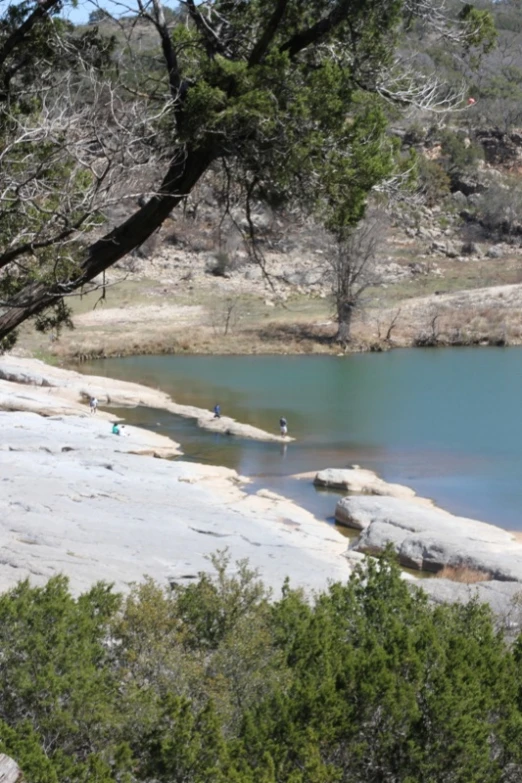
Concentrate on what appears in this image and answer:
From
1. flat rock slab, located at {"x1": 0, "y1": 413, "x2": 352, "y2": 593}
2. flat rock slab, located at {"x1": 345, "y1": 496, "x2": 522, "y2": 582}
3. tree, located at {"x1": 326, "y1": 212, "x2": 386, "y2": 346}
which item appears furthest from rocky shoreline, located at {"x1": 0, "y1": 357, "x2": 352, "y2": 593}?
tree, located at {"x1": 326, "y1": 212, "x2": 386, "y2": 346}

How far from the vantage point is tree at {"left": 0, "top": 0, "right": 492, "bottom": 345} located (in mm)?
8156

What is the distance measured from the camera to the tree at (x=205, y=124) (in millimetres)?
8156

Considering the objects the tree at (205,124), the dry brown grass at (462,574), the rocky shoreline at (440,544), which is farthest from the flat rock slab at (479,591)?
the tree at (205,124)

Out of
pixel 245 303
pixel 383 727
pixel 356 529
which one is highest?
pixel 245 303

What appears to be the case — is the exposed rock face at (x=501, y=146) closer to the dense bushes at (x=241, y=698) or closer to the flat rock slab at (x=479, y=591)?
the flat rock slab at (x=479, y=591)

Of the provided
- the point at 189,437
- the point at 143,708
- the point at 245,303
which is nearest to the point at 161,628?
the point at 143,708

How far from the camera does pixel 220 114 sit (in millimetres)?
8086

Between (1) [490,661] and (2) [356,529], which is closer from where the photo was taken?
(1) [490,661]

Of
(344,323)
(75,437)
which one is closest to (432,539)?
(75,437)

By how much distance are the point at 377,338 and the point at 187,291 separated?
13.1 meters

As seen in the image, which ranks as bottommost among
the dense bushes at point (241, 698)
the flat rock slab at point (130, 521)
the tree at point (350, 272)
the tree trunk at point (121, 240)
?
the flat rock slab at point (130, 521)

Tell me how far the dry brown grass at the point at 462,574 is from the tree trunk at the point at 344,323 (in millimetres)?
32790

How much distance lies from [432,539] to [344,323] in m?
32.4

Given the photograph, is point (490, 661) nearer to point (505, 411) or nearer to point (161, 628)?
point (161, 628)
